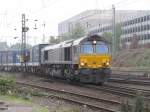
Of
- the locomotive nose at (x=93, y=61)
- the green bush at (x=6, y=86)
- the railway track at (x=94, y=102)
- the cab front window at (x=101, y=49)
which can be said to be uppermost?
the cab front window at (x=101, y=49)

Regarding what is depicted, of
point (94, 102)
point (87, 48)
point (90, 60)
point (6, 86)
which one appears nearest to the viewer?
point (94, 102)

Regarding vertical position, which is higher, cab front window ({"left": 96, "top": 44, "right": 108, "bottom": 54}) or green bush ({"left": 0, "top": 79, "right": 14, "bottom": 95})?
cab front window ({"left": 96, "top": 44, "right": 108, "bottom": 54})

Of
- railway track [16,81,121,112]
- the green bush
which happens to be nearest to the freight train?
railway track [16,81,121,112]

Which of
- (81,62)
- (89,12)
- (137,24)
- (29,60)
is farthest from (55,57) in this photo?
(89,12)

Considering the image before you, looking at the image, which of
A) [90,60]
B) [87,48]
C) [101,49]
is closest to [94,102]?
[90,60]

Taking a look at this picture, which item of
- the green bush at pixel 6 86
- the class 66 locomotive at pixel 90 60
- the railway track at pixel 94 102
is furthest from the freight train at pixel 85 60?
the green bush at pixel 6 86

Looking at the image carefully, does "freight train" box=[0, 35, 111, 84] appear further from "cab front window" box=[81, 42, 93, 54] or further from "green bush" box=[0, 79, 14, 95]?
"green bush" box=[0, 79, 14, 95]

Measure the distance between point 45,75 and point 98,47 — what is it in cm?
1524

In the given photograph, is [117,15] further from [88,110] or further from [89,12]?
[88,110]

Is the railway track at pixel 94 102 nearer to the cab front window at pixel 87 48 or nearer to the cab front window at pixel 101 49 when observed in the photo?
the cab front window at pixel 87 48

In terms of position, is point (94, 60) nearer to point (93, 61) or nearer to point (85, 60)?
point (93, 61)

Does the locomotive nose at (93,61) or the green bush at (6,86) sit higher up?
the locomotive nose at (93,61)

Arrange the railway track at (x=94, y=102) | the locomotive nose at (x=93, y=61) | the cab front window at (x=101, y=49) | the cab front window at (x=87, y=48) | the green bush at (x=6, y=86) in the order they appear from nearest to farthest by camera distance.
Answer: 1. the railway track at (x=94, y=102)
2. the green bush at (x=6, y=86)
3. the locomotive nose at (x=93, y=61)
4. the cab front window at (x=87, y=48)
5. the cab front window at (x=101, y=49)

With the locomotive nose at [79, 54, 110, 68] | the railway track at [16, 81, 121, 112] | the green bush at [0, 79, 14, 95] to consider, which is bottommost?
the railway track at [16, 81, 121, 112]
